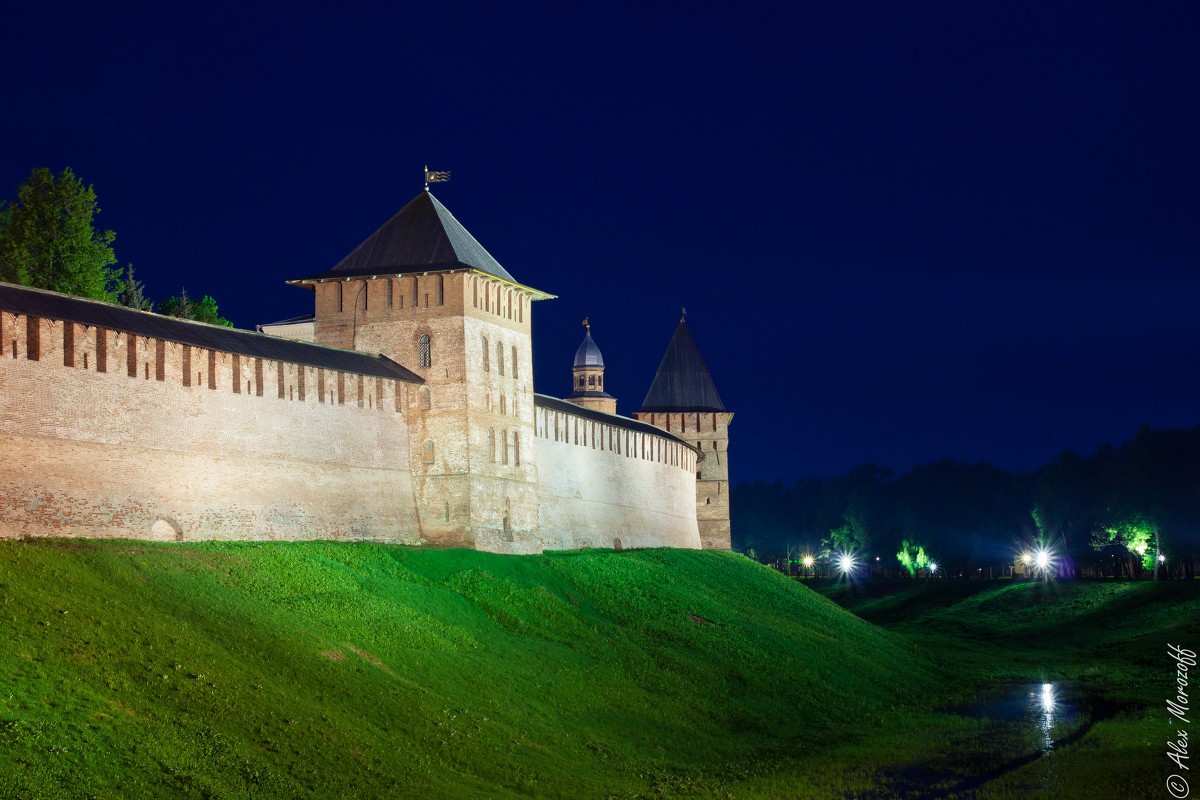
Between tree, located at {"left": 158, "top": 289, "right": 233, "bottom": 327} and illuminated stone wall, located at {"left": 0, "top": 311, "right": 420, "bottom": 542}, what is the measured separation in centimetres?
1459

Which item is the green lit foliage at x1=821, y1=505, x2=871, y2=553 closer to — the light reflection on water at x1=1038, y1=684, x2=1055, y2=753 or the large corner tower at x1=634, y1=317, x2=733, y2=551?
the large corner tower at x1=634, y1=317, x2=733, y2=551

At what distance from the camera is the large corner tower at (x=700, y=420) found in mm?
65625

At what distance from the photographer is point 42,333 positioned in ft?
83.8

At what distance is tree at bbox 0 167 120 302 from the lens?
1638 inches

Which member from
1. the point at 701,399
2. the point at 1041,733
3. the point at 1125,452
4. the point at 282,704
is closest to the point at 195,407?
the point at 282,704

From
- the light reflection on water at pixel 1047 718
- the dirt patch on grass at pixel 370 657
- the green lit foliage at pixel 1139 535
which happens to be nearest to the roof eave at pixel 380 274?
the dirt patch on grass at pixel 370 657

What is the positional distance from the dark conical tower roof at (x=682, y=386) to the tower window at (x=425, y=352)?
31.0 meters

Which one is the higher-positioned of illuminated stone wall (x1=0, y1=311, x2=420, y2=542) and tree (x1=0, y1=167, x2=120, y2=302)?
tree (x1=0, y1=167, x2=120, y2=302)

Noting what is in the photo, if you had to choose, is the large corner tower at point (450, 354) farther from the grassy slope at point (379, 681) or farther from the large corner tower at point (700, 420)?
the large corner tower at point (700, 420)

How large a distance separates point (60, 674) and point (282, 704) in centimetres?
349

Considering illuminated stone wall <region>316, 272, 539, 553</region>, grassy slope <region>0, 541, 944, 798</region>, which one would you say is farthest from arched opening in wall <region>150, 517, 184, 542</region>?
illuminated stone wall <region>316, 272, 539, 553</region>

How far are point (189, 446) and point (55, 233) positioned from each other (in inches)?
660

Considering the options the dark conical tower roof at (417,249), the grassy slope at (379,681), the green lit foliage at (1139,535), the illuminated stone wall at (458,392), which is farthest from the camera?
the green lit foliage at (1139,535)

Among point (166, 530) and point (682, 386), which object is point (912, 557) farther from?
point (166, 530)
